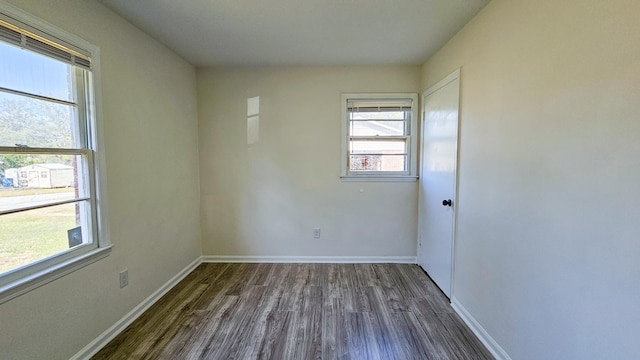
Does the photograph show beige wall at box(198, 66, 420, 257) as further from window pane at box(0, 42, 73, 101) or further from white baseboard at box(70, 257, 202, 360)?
window pane at box(0, 42, 73, 101)

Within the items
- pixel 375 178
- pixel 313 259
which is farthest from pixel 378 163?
pixel 313 259

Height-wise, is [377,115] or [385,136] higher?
[377,115]

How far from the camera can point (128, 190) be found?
7.37 feet

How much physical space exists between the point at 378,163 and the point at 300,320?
80.4 inches

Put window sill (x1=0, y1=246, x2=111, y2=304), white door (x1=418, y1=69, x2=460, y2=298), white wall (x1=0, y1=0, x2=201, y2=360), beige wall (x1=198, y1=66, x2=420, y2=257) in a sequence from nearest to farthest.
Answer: window sill (x1=0, y1=246, x2=111, y2=304) → white wall (x1=0, y1=0, x2=201, y2=360) → white door (x1=418, y1=69, x2=460, y2=298) → beige wall (x1=198, y1=66, x2=420, y2=257)

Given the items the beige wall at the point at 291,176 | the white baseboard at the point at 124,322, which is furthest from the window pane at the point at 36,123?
the beige wall at the point at 291,176

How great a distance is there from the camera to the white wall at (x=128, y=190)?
62.3 inches

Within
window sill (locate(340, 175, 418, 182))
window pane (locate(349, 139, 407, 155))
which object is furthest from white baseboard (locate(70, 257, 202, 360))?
window pane (locate(349, 139, 407, 155))

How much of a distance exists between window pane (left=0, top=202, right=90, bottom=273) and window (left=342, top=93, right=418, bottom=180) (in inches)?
100

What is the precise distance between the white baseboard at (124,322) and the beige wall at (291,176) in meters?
0.74

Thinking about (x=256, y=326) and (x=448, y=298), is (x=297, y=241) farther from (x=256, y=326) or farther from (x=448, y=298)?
(x=448, y=298)

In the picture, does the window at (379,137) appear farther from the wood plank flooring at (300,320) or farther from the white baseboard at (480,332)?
the white baseboard at (480,332)

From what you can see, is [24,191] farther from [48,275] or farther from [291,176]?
[291,176]

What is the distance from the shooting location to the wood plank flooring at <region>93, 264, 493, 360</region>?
193 centimetres
